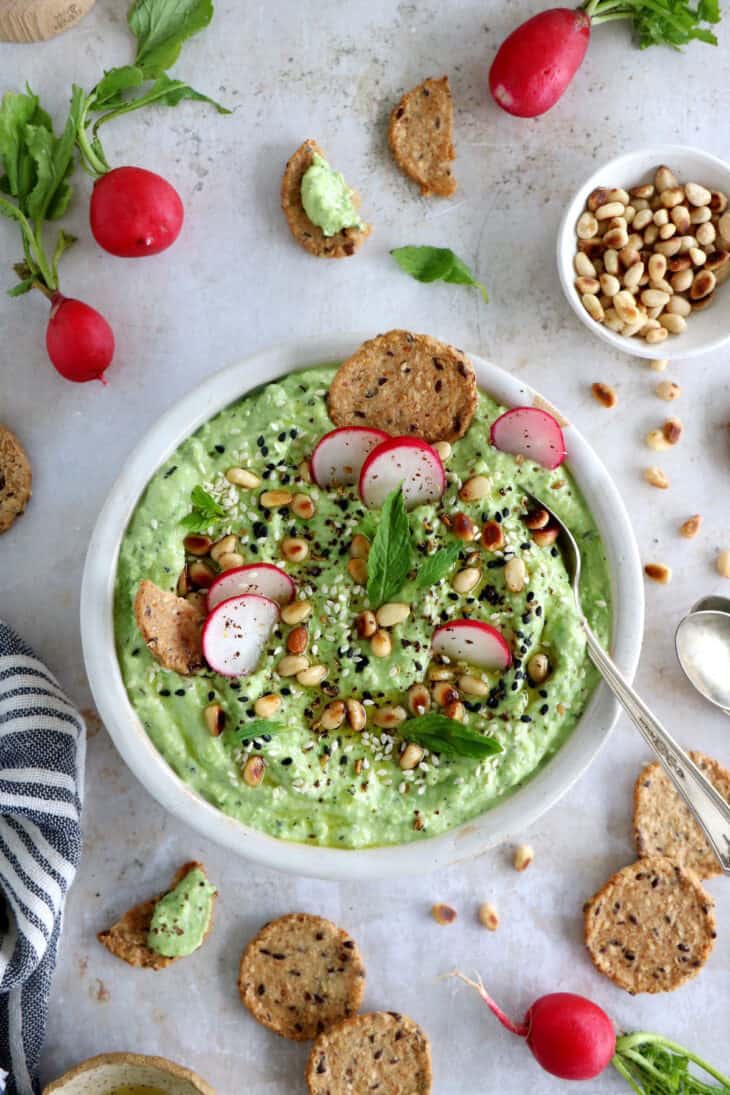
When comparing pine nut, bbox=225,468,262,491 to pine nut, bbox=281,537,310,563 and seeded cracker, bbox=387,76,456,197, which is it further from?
seeded cracker, bbox=387,76,456,197

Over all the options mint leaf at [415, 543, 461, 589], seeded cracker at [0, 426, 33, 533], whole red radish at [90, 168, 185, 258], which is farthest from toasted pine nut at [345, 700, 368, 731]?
whole red radish at [90, 168, 185, 258]

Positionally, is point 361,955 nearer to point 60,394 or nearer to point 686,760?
point 686,760

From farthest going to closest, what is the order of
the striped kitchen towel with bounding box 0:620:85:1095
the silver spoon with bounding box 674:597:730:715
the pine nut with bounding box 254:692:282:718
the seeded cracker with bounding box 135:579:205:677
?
1. the silver spoon with bounding box 674:597:730:715
2. the striped kitchen towel with bounding box 0:620:85:1095
3. the pine nut with bounding box 254:692:282:718
4. the seeded cracker with bounding box 135:579:205:677

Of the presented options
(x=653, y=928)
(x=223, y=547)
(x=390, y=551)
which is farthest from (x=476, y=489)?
(x=653, y=928)

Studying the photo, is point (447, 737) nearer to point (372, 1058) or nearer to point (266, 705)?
point (266, 705)

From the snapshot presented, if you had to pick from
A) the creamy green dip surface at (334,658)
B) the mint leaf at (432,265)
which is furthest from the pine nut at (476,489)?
the mint leaf at (432,265)

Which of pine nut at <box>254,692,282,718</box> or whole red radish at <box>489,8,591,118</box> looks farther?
whole red radish at <box>489,8,591,118</box>

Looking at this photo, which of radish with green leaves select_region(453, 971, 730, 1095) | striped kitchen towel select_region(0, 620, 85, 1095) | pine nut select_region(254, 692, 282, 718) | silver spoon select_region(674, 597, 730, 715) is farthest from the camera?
silver spoon select_region(674, 597, 730, 715)
